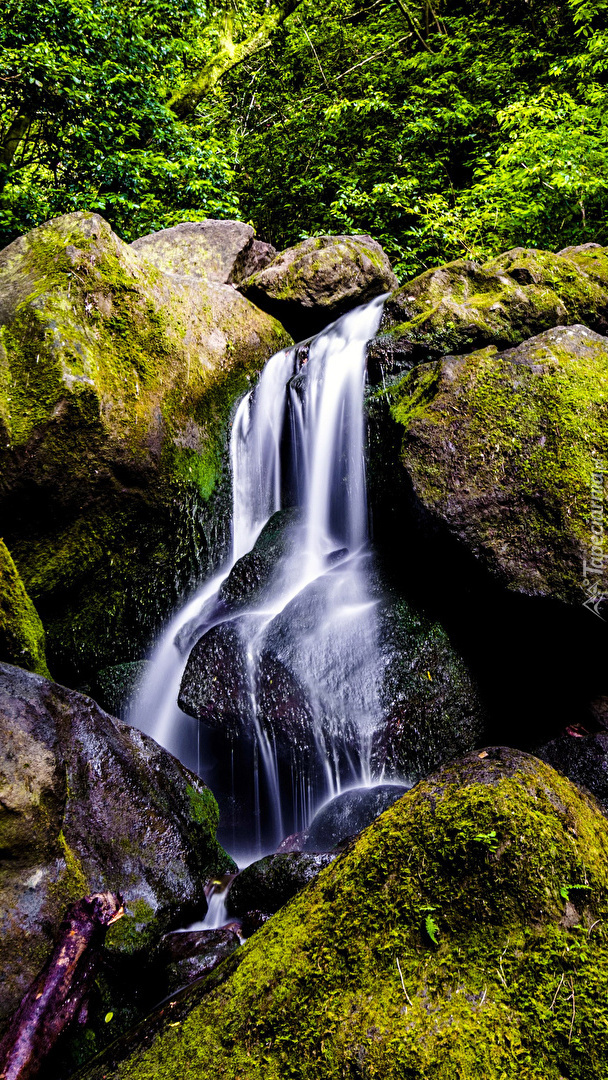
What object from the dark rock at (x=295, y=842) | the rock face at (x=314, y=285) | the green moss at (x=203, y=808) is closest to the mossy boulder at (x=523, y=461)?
the dark rock at (x=295, y=842)

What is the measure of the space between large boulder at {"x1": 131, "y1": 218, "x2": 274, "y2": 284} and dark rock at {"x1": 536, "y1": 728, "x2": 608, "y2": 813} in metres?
6.63

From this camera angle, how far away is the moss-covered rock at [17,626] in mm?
3836

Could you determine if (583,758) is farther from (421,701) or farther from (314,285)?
(314,285)

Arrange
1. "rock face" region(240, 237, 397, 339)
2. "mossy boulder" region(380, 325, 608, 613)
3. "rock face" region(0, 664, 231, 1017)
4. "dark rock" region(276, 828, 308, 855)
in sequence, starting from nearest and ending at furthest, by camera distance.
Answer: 1. "rock face" region(0, 664, 231, 1017)
2. "dark rock" region(276, 828, 308, 855)
3. "mossy boulder" region(380, 325, 608, 613)
4. "rock face" region(240, 237, 397, 339)

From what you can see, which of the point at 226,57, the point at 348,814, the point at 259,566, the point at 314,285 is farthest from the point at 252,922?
the point at 226,57

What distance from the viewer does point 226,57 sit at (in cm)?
1207

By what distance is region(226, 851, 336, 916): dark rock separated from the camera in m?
3.23

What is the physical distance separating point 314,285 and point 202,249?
1.64m

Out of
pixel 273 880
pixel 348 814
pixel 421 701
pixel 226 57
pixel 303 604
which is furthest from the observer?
pixel 226 57

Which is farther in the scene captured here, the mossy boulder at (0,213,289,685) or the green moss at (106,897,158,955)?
the mossy boulder at (0,213,289,685)

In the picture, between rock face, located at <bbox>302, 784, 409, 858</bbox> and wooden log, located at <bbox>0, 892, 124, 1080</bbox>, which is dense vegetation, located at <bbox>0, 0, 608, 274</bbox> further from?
wooden log, located at <bbox>0, 892, 124, 1080</bbox>

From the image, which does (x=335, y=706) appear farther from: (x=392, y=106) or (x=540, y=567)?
(x=392, y=106)

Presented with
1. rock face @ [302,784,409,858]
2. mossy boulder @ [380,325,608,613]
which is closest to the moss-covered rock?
rock face @ [302,784,409,858]

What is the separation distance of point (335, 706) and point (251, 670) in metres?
0.68
